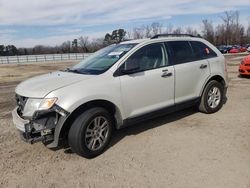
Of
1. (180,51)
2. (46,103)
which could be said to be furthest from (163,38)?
(46,103)

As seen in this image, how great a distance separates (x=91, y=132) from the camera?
12.9 ft

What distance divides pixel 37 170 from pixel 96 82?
1.49 meters

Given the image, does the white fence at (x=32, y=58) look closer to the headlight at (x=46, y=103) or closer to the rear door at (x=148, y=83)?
the rear door at (x=148, y=83)

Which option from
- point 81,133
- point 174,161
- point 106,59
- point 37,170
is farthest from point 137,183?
point 106,59

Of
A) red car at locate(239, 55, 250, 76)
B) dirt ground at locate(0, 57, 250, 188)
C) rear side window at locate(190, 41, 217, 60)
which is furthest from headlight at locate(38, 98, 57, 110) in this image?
red car at locate(239, 55, 250, 76)

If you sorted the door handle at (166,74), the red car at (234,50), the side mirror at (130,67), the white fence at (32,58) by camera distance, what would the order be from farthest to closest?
the red car at (234,50), the white fence at (32,58), the door handle at (166,74), the side mirror at (130,67)

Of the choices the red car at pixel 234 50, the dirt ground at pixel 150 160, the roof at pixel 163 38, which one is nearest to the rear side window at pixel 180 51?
the roof at pixel 163 38

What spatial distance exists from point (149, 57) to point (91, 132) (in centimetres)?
172

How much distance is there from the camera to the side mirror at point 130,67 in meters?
4.29

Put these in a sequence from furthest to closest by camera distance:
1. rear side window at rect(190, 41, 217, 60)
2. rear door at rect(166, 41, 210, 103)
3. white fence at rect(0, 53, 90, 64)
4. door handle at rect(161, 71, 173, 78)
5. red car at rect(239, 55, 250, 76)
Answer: white fence at rect(0, 53, 90, 64) → red car at rect(239, 55, 250, 76) → rear side window at rect(190, 41, 217, 60) → rear door at rect(166, 41, 210, 103) → door handle at rect(161, 71, 173, 78)

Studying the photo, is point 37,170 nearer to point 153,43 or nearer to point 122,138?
point 122,138

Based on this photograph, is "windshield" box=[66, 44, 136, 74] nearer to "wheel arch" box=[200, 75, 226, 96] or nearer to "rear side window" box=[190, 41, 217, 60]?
"rear side window" box=[190, 41, 217, 60]

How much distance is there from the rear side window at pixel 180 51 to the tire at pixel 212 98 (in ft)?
2.67

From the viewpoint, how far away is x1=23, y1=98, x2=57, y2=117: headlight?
3.61 m
